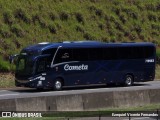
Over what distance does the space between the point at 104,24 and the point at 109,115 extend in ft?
109

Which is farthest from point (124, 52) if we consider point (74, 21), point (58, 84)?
point (74, 21)

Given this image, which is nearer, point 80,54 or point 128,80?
point 80,54

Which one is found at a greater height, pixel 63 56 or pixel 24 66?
pixel 63 56

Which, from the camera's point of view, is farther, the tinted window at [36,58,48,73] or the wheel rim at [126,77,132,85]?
the wheel rim at [126,77,132,85]

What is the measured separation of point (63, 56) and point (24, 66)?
93.3 inches

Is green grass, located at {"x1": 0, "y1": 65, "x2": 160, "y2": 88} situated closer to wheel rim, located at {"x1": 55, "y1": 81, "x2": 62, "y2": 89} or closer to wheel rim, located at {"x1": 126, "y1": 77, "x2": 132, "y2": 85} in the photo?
wheel rim, located at {"x1": 55, "y1": 81, "x2": 62, "y2": 89}

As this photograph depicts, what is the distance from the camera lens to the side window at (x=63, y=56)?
33.7m

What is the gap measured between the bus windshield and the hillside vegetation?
556 cm

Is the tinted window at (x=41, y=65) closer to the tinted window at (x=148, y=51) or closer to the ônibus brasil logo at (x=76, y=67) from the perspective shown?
the ônibus brasil logo at (x=76, y=67)

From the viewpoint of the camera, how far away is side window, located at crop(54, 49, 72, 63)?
33.7 metres

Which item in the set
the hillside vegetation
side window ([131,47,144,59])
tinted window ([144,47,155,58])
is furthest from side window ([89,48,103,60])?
the hillside vegetation

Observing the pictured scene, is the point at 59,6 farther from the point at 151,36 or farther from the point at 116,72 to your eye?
the point at 116,72

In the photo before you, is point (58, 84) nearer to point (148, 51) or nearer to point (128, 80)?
point (128, 80)

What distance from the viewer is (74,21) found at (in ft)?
161
